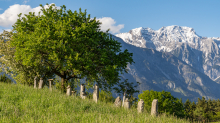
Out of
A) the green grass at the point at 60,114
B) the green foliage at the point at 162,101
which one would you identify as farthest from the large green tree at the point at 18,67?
the green foliage at the point at 162,101

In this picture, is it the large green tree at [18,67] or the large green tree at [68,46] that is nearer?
the large green tree at [68,46]

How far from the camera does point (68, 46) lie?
65.7 feet

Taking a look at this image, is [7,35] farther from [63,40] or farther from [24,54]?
[63,40]

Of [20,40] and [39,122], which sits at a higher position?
[20,40]

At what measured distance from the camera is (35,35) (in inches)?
834

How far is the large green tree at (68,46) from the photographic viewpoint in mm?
19422

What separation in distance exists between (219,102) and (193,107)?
15664mm

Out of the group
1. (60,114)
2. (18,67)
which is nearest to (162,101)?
(18,67)

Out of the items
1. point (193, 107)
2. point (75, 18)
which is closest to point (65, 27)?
point (75, 18)

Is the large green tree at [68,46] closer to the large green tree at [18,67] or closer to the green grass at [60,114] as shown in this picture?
the large green tree at [18,67]

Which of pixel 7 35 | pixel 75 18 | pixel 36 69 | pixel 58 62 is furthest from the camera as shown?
pixel 7 35

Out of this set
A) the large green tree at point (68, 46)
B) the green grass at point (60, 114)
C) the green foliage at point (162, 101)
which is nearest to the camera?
the green grass at point (60, 114)

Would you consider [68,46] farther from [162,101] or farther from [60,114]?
[162,101]

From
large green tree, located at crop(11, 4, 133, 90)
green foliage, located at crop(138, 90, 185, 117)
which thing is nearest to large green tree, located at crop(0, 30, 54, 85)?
large green tree, located at crop(11, 4, 133, 90)
